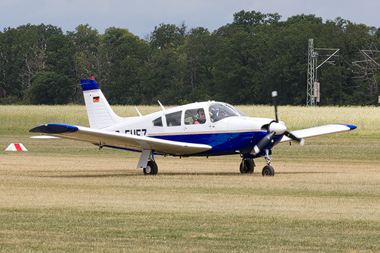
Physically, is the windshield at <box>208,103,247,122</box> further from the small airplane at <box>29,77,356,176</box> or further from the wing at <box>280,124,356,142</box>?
the wing at <box>280,124,356,142</box>

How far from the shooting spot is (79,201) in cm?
1111

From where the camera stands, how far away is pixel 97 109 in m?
19.2

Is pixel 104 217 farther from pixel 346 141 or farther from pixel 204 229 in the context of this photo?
pixel 346 141

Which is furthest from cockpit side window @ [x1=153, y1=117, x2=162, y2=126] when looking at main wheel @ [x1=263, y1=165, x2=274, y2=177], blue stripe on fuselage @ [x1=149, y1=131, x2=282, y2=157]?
main wheel @ [x1=263, y1=165, x2=274, y2=177]

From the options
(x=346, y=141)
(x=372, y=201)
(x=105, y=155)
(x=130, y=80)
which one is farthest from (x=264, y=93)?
(x=372, y=201)

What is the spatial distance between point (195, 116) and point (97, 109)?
3660 millimetres

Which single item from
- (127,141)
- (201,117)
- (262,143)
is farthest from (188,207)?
(201,117)

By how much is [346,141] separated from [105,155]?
12605mm

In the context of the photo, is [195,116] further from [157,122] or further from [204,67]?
[204,67]

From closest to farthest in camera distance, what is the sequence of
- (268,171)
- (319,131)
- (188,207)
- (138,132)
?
(188,207) < (268,171) < (138,132) < (319,131)

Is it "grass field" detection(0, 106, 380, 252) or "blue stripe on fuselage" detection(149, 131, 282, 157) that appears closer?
"grass field" detection(0, 106, 380, 252)

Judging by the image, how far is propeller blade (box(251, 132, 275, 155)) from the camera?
15.7 m

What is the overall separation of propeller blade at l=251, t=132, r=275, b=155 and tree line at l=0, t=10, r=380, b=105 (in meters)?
64.8

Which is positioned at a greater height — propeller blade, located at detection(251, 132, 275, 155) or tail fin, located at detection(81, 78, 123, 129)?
tail fin, located at detection(81, 78, 123, 129)
